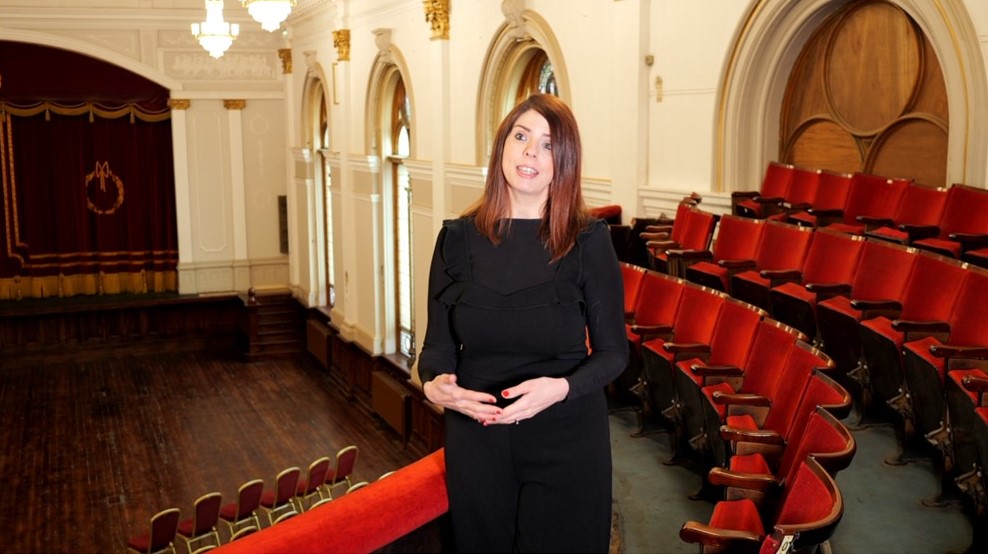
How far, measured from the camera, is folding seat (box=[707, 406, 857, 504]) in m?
1.74

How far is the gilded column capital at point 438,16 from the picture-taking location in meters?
7.02

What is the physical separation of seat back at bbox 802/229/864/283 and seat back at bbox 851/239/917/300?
38mm

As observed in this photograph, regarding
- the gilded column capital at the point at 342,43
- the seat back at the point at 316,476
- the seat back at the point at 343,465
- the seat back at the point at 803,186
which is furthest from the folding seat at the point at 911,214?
the gilded column capital at the point at 342,43

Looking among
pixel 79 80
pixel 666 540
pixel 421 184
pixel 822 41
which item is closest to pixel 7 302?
pixel 79 80

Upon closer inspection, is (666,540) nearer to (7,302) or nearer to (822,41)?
(822,41)

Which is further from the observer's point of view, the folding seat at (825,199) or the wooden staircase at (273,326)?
the wooden staircase at (273,326)

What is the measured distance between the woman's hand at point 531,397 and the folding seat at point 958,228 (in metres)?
2.34

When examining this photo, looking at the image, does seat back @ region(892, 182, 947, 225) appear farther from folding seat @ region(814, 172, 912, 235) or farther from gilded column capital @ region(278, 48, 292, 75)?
gilded column capital @ region(278, 48, 292, 75)

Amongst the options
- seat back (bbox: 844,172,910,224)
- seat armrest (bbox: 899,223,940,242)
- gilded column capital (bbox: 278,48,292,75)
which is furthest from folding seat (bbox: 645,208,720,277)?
gilded column capital (bbox: 278,48,292,75)

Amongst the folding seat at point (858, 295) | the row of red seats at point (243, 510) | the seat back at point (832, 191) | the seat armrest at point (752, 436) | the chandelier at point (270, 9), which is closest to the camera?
the seat armrest at point (752, 436)

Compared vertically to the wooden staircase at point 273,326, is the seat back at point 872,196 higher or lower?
higher

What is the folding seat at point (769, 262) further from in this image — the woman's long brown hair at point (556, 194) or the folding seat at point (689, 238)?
the woman's long brown hair at point (556, 194)

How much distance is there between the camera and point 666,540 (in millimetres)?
2420

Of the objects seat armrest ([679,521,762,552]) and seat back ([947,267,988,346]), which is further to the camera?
seat back ([947,267,988,346])
